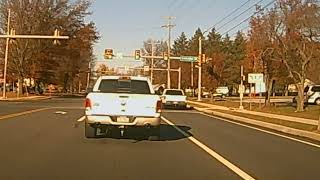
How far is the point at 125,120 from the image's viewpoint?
16328 millimetres

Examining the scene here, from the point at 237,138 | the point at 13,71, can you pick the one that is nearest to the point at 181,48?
the point at 13,71

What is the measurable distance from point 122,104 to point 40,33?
193 feet

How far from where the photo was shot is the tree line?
72.5 m

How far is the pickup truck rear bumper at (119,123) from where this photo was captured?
640 inches

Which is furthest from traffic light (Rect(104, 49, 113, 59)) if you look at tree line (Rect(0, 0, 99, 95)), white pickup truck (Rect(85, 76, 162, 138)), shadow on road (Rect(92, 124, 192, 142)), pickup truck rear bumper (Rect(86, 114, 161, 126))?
pickup truck rear bumper (Rect(86, 114, 161, 126))

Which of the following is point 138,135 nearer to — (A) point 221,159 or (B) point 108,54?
(A) point 221,159

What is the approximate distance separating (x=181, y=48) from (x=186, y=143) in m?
148

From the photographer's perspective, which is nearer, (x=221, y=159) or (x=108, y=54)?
(x=221, y=159)

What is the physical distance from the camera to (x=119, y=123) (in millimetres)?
16297

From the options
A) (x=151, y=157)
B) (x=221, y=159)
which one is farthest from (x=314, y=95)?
(x=151, y=157)

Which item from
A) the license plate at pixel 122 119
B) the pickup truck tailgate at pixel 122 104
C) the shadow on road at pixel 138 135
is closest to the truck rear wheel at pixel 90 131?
the shadow on road at pixel 138 135

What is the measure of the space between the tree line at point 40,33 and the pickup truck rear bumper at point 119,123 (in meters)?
53.9

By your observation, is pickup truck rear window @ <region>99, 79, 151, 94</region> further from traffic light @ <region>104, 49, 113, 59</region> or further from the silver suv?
traffic light @ <region>104, 49, 113, 59</region>

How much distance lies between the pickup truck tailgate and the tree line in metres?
53.8
